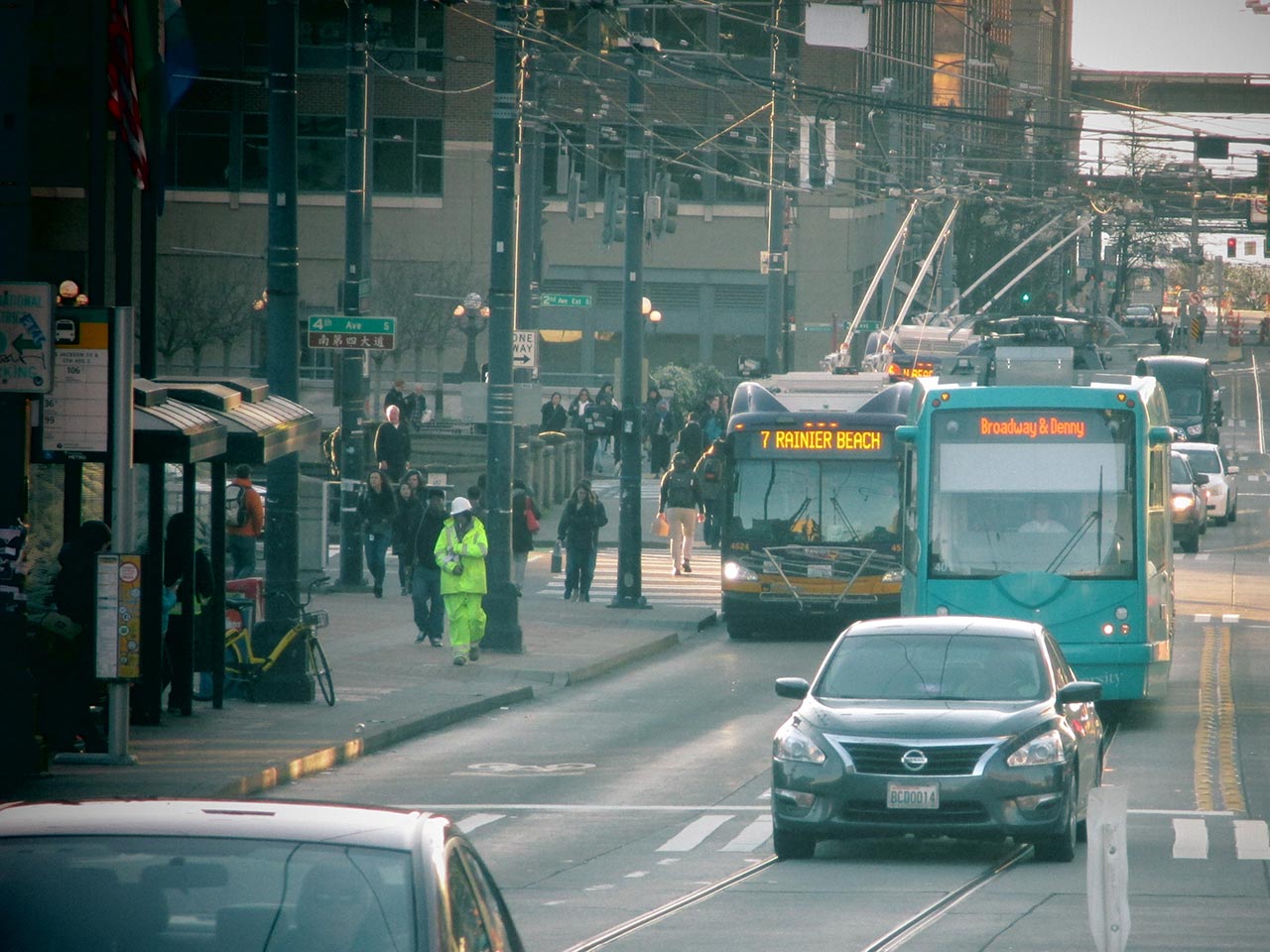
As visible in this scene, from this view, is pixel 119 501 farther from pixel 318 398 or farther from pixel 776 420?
pixel 318 398

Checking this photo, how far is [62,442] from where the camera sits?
50.3 feet

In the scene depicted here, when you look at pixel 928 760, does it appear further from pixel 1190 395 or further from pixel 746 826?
pixel 1190 395

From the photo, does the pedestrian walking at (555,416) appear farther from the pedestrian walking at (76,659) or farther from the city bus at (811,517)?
the pedestrian walking at (76,659)

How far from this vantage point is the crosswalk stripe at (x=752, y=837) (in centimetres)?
1403

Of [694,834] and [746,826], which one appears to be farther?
[746,826]

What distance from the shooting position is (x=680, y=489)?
3369cm

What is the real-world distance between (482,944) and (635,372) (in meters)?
25.3

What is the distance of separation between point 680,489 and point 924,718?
67.0ft

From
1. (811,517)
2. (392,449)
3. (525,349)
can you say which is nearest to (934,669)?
(525,349)

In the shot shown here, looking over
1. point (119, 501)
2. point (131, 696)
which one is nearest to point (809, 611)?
point (131, 696)

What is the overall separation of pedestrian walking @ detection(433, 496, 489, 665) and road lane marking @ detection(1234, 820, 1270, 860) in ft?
33.1

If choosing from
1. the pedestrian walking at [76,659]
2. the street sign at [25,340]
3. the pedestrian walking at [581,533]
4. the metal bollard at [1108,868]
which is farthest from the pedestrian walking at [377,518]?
the metal bollard at [1108,868]

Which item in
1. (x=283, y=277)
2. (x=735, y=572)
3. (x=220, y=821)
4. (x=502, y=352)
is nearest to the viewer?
(x=220, y=821)

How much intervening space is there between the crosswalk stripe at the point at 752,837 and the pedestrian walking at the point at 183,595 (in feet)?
18.8
